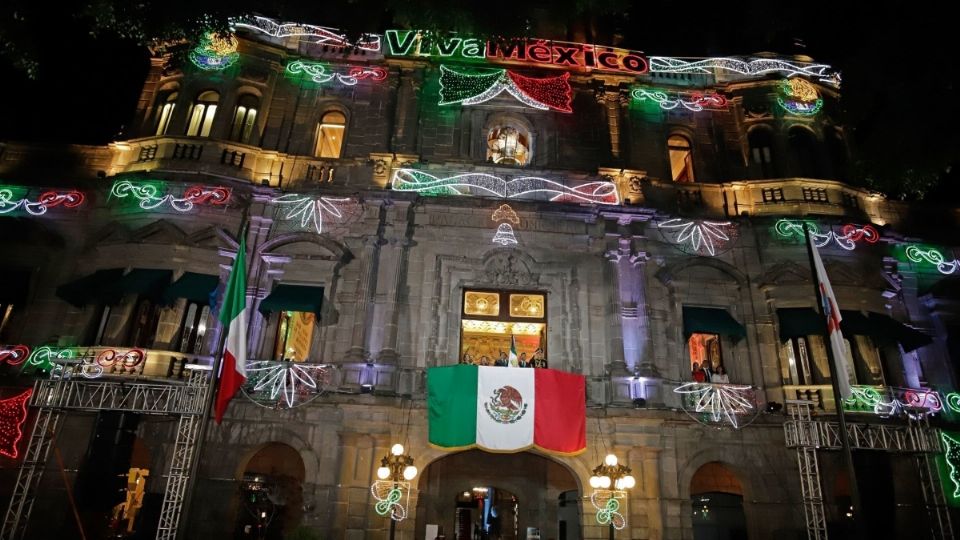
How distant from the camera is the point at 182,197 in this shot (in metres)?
17.5

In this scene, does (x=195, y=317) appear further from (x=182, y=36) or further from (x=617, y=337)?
(x=617, y=337)

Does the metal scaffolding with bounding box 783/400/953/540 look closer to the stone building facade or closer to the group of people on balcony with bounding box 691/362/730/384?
the stone building facade

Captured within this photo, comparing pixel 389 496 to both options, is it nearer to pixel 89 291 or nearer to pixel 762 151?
pixel 89 291

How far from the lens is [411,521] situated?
48.2ft

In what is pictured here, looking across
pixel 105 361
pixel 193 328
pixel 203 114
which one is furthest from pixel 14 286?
pixel 203 114

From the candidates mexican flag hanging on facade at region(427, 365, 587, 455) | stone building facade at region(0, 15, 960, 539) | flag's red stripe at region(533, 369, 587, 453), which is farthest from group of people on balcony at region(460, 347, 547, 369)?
flag's red stripe at region(533, 369, 587, 453)

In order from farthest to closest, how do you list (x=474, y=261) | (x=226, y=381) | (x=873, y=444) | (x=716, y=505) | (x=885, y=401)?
(x=716, y=505) < (x=474, y=261) < (x=885, y=401) < (x=873, y=444) < (x=226, y=381)

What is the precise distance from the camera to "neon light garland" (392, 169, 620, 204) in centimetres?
1855

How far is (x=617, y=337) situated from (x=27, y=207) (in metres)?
18.6

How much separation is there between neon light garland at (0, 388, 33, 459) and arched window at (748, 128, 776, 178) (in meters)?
23.2

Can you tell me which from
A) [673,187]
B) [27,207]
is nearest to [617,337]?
[673,187]

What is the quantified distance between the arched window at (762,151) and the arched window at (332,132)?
1455 centimetres

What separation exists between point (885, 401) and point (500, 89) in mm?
15206

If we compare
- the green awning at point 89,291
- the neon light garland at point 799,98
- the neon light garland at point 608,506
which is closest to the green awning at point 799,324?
the neon light garland at point 608,506
